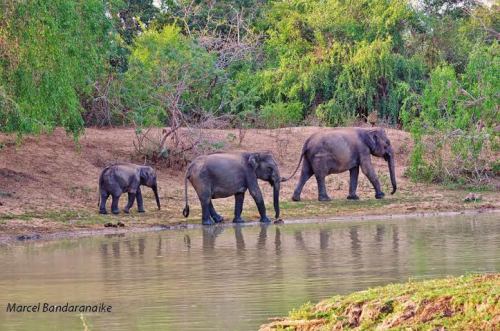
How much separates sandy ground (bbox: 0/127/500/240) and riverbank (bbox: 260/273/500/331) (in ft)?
39.0

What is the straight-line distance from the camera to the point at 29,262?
16.2 metres

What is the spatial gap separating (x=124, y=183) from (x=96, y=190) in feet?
4.03

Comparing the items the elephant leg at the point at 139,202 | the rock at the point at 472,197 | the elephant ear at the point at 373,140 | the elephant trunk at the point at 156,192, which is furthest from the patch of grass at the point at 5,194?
the rock at the point at 472,197

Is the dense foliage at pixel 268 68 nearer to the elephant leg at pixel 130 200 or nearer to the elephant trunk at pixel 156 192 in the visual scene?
the elephant leg at pixel 130 200

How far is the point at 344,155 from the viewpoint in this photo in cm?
2670

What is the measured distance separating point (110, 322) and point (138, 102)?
1764cm

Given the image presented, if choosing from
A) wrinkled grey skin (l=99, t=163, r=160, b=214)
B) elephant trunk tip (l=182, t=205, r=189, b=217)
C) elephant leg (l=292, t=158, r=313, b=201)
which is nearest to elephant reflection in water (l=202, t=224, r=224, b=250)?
elephant trunk tip (l=182, t=205, r=189, b=217)

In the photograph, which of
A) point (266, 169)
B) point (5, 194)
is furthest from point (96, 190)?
point (266, 169)

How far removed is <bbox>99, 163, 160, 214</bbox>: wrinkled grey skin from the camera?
75.8ft

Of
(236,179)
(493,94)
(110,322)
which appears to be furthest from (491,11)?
(110,322)

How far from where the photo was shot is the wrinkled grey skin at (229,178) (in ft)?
74.4

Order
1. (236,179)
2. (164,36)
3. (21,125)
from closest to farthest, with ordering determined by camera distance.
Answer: (21,125)
(236,179)
(164,36)

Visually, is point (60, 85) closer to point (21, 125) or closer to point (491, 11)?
point (21, 125)

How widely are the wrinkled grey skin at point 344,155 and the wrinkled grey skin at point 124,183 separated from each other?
144 inches
